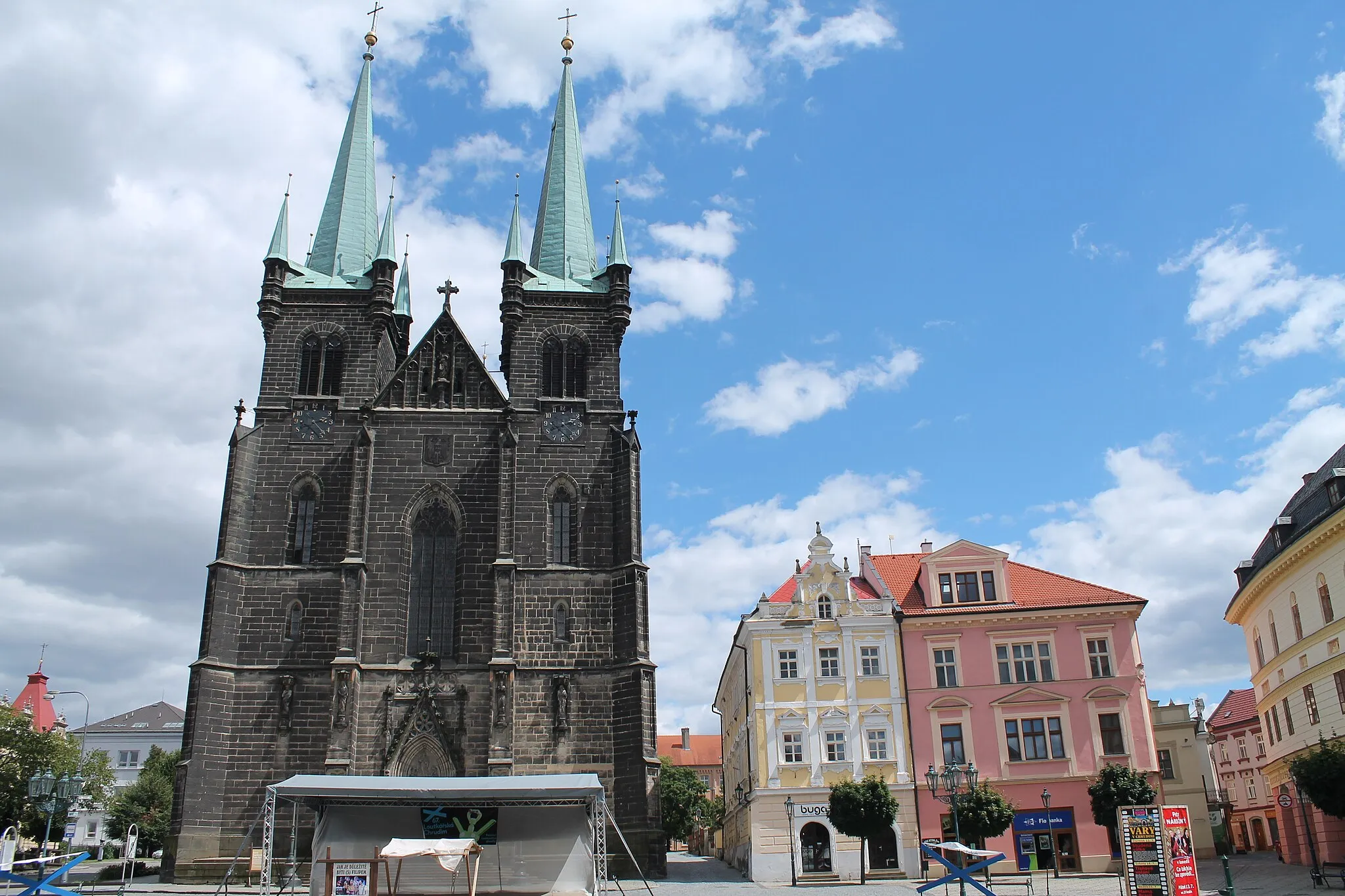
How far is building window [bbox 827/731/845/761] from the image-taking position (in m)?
38.5

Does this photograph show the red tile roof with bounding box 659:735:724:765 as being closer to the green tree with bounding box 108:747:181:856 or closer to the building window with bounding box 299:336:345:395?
the green tree with bounding box 108:747:181:856

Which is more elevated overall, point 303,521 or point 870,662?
point 303,521

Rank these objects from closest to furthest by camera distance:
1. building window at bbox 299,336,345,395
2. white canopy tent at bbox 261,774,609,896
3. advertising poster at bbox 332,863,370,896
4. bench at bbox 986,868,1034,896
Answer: advertising poster at bbox 332,863,370,896 < white canopy tent at bbox 261,774,609,896 < bench at bbox 986,868,1034,896 < building window at bbox 299,336,345,395

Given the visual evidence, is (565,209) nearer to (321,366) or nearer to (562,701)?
(321,366)

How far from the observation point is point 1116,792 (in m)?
33.9

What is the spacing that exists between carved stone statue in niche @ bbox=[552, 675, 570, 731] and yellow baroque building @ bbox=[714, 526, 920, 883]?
6.88 m

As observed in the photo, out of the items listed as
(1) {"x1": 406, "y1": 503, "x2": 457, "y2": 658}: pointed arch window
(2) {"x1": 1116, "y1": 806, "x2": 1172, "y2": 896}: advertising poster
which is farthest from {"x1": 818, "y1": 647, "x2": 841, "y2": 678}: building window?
(2) {"x1": 1116, "y1": 806, "x2": 1172, "y2": 896}: advertising poster

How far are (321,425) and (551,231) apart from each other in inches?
529

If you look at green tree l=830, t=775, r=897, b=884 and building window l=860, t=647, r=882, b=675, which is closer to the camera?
green tree l=830, t=775, r=897, b=884

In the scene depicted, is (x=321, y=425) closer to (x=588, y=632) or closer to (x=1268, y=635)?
(x=588, y=632)

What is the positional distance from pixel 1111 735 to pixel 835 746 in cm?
975

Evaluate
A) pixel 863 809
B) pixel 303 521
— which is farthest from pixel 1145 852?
pixel 303 521

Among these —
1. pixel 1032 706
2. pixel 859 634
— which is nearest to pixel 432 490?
pixel 859 634

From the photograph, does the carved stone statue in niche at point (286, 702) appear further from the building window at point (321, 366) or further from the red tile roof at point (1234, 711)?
the red tile roof at point (1234, 711)
